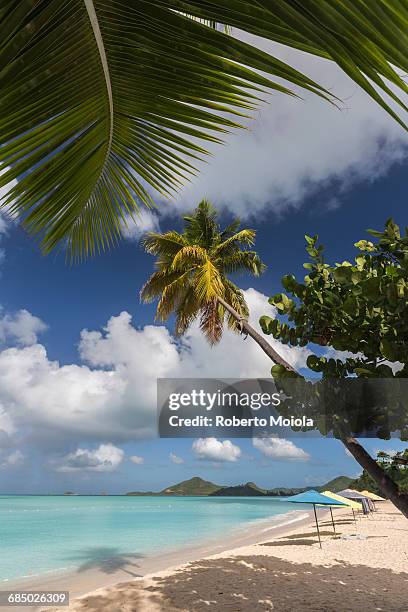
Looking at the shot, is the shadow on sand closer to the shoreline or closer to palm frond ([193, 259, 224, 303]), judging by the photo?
the shoreline

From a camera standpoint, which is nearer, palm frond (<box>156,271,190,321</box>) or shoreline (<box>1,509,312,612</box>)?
shoreline (<box>1,509,312,612</box>)

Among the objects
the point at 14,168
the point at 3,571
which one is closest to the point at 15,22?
the point at 14,168

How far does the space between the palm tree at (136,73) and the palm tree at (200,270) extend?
11830mm

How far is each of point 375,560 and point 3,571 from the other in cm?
1548

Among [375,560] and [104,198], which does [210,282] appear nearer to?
[375,560]

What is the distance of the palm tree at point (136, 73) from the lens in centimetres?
80

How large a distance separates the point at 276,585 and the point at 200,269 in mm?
9383

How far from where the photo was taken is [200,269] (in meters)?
15.6

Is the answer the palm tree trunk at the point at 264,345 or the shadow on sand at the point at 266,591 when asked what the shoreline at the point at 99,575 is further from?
the palm tree trunk at the point at 264,345

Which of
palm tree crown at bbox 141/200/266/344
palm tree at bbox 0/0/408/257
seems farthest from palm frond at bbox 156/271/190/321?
palm tree at bbox 0/0/408/257

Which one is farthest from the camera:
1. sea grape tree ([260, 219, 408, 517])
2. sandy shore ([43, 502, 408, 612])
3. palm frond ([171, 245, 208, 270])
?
palm frond ([171, 245, 208, 270])

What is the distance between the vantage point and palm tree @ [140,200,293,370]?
49.9 feet

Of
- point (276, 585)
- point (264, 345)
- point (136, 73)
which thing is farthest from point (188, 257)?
point (136, 73)

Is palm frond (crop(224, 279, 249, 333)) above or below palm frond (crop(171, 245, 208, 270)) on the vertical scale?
below
